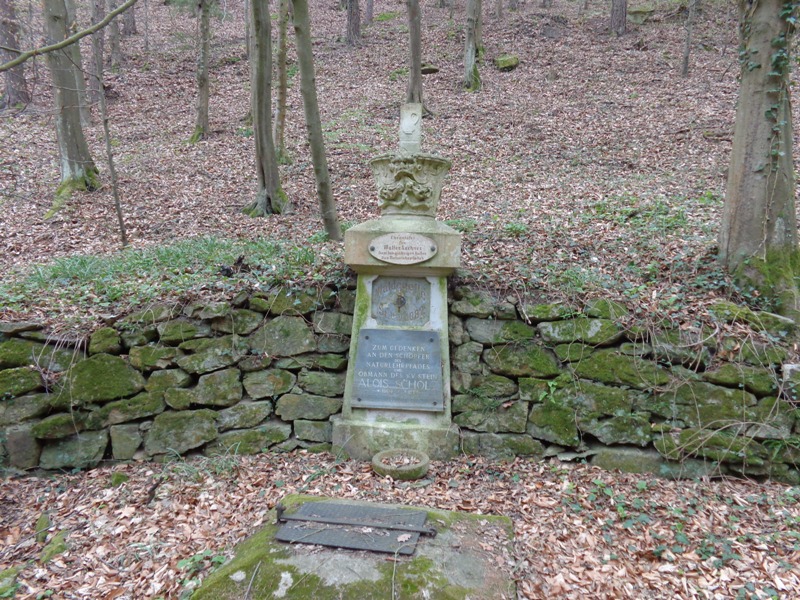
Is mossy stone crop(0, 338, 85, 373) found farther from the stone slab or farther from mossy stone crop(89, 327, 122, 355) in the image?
the stone slab

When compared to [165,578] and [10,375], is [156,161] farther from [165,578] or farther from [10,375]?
[165,578]

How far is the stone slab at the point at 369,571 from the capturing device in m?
2.56

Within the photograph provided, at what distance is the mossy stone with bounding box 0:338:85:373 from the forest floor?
29 cm

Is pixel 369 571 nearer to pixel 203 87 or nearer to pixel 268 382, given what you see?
pixel 268 382

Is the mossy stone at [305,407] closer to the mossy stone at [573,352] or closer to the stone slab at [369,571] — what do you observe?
the stone slab at [369,571]

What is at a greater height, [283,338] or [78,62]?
[78,62]

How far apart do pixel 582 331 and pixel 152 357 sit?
12.4 feet

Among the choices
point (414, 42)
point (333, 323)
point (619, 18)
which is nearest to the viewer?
point (333, 323)

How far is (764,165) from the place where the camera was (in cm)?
445

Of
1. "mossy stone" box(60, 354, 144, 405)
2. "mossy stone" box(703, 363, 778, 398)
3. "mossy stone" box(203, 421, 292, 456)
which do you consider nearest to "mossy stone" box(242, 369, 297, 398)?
"mossy stone" box(203, 421, 292, 456)

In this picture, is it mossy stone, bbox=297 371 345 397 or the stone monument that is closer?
the stone monument

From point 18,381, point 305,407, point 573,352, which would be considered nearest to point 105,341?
point 18,381

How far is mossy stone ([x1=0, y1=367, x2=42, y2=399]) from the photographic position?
13.6 ft

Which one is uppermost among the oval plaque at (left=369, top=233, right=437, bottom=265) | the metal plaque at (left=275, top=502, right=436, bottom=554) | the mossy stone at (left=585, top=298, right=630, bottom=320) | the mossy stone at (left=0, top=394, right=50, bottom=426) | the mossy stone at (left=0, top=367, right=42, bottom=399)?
the oval plaque at (left=369, top=233, right=437, bottom=265)
